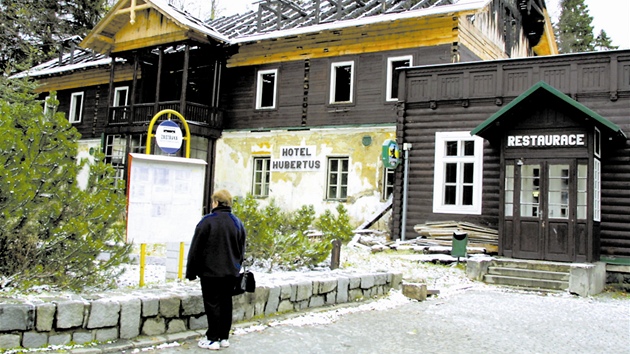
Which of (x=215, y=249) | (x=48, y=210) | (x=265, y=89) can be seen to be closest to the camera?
(x=215, y=249)

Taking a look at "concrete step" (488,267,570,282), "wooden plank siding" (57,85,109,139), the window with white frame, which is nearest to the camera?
"concrete step" (488,267,570,282)

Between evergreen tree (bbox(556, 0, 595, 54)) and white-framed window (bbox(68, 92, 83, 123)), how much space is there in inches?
1301

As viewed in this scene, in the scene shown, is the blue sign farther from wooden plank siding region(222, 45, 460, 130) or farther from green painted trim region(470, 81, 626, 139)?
wooden plank siding region(222, 45, 460, 130)

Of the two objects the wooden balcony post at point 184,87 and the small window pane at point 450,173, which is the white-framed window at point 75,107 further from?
the small window pane at point 450,173

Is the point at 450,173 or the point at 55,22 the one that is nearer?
the point at 450,173

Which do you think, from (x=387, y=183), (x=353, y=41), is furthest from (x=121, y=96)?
(x=387, y=183)

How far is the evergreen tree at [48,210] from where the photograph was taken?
6.46 m

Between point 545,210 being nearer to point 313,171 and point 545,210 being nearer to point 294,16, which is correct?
point 313,171

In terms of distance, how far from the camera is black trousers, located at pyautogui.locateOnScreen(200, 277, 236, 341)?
6.25 metres

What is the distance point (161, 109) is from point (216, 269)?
59.9 ft

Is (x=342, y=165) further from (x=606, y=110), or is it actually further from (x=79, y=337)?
(x=79, y=337)

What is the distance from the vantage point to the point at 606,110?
14.1 metres

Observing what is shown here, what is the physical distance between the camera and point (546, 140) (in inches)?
523

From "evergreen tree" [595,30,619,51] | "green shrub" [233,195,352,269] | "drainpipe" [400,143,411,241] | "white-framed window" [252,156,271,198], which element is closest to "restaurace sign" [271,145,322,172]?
"white-framed window" [252,156,271,198]
